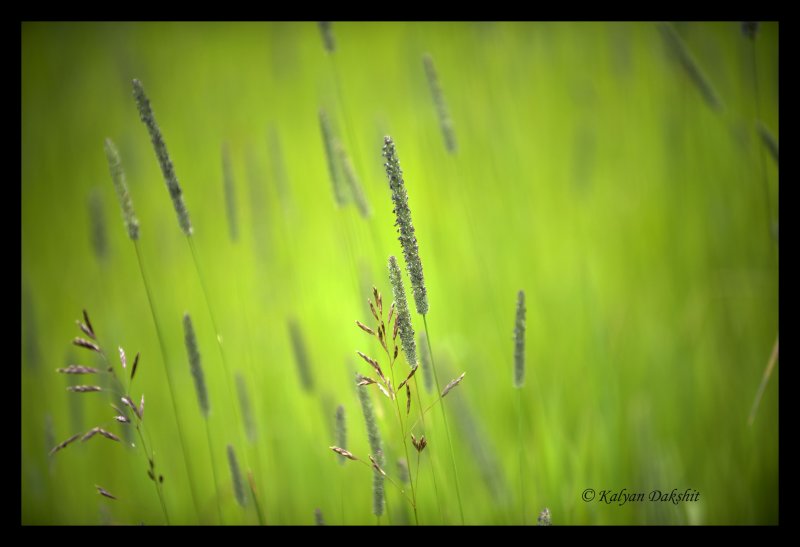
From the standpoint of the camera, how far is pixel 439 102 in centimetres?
111

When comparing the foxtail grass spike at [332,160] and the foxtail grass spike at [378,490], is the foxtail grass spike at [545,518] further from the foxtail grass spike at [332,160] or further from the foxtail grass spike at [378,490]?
the foxtail grass spike at [332,160]

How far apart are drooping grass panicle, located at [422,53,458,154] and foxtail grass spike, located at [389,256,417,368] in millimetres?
590

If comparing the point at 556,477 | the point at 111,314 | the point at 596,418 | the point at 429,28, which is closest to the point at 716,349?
the point at 596,418

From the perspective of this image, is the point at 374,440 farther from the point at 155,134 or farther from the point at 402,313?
the point at 155,134

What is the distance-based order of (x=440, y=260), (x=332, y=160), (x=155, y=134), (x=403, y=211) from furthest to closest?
(x=440, y=260)
(x=332, y=160)
(x=155, y=134)
(x=403, y=211)

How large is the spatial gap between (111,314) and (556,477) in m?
1.48

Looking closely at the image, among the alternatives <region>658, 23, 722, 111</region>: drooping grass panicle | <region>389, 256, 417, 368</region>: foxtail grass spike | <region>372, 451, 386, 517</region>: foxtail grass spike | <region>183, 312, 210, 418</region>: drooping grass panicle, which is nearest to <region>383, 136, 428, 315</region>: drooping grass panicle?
<region>389, 256, 417, 368</region>: foxtail grass spike

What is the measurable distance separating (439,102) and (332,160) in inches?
11.8

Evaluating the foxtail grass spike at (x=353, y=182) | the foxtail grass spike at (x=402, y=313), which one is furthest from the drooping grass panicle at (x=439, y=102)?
the foxtail grass spike at (x=402, y=313)

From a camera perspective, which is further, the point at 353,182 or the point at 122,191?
the point at 353,182

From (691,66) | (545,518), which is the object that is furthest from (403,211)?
(691,66)

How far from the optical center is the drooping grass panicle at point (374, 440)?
786 millimetres

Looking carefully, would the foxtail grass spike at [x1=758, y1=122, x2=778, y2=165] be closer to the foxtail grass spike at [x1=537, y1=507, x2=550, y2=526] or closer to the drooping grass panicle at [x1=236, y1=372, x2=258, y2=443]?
the foxtail grass spike at [x1=537, y1=507, x2=550, y2=526]
